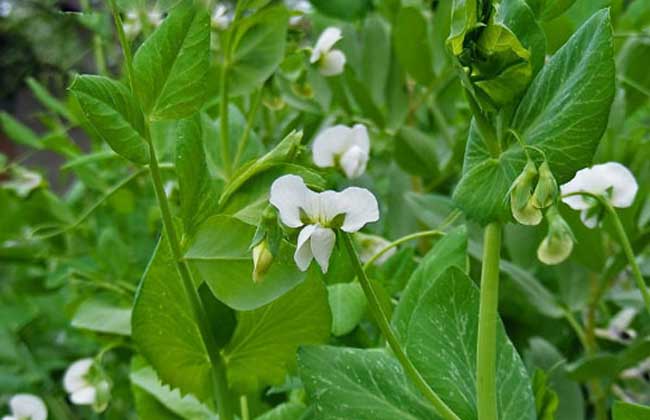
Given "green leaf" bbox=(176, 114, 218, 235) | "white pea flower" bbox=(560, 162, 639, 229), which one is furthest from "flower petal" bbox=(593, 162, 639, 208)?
"green leaf" bbox=(176, 114, 218, 235)

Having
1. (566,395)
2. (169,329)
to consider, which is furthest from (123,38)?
(566,395)

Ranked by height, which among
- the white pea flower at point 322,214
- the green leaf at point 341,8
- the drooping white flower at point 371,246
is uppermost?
the white pea flower at point 322,214

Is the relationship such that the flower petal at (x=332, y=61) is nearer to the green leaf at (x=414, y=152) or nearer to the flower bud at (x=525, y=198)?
the green leaf at (x=414, y=152)

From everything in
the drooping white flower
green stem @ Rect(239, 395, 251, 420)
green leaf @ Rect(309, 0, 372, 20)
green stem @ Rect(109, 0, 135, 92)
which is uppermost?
green stem @ Rect(109, 0, 135, 92)

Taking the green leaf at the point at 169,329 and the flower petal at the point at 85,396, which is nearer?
the green leaf at the point at 169,329

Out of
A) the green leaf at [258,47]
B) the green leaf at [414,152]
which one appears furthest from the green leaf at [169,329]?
the green leaf at [414,152]

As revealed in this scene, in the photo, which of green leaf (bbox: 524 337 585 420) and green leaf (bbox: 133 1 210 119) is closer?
green leaf (bbox: 133 1 210 119)

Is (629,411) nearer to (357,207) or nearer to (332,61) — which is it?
(357,207)

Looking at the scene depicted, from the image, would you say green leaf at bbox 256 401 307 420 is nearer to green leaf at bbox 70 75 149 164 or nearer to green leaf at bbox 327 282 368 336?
green leaf at bbox 327 282 368 336
